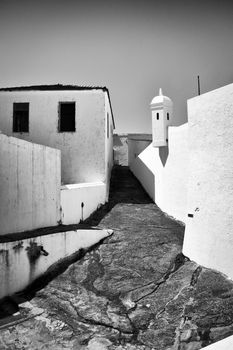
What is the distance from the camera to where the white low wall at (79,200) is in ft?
32.9

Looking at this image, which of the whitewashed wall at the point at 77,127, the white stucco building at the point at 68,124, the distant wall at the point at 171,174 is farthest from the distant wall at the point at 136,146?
the whitewashed wall at the point at 77,127

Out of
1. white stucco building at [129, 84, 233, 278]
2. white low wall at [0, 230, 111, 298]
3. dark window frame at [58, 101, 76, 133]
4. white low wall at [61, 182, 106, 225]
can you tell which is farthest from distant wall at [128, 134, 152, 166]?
white low wall at [0, 230, 111, 298]

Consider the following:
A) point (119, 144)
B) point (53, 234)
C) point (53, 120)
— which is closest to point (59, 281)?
point (53, 234)

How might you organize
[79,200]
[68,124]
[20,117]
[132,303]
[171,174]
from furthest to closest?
[20,117] → [68,124] → [171,174] → [79,200] → [132,303]

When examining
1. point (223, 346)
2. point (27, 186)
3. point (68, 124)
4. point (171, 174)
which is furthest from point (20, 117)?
point (223, 346)

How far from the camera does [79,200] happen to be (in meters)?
10.7

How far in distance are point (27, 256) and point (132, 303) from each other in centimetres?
311

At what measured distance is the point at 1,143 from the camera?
7.17 metres

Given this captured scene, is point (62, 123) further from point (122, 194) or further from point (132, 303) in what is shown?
point (132, 303)

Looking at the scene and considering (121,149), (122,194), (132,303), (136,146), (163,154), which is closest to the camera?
(132,303)

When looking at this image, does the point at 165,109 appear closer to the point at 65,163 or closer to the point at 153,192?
the point at 153,192

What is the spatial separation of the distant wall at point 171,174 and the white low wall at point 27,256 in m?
4.07

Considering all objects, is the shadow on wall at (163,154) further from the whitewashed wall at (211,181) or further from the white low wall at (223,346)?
the white low wall at (223,346)

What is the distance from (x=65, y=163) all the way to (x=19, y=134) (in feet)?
9.42
